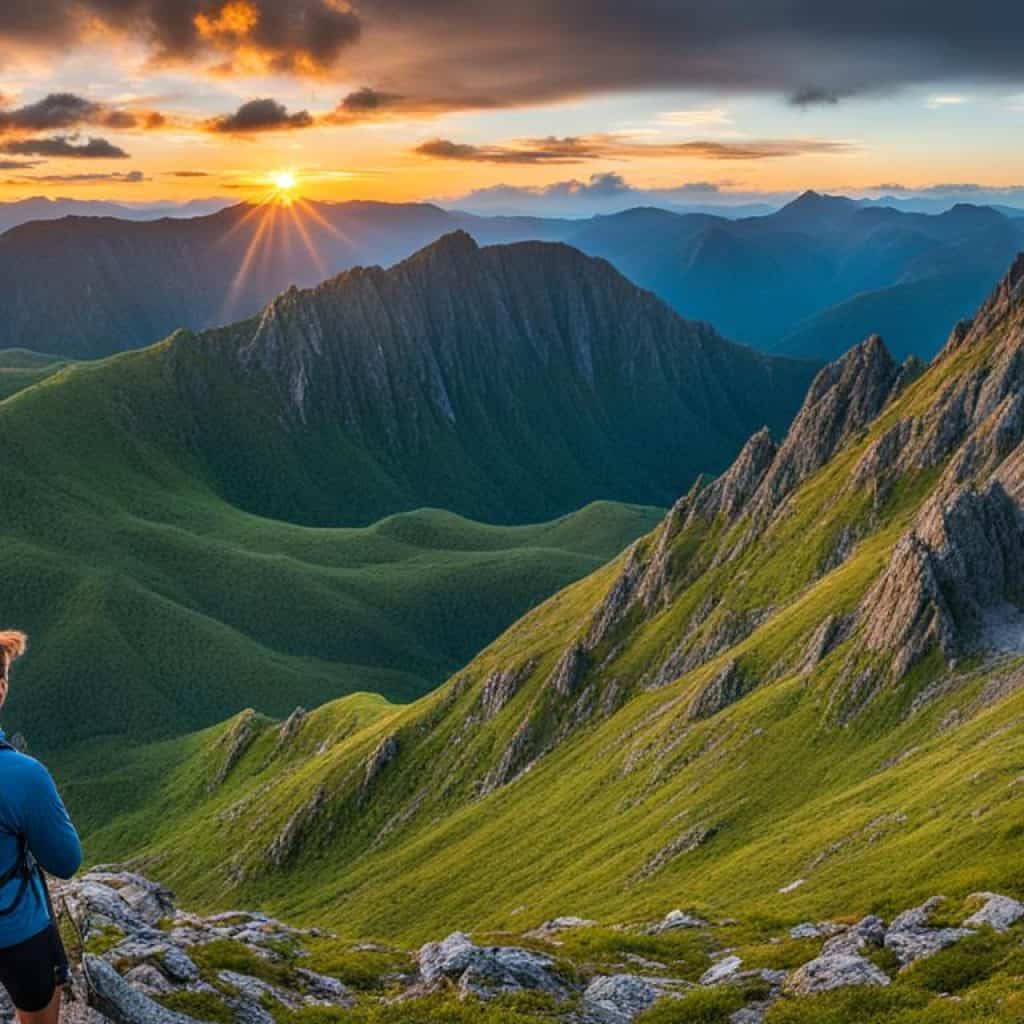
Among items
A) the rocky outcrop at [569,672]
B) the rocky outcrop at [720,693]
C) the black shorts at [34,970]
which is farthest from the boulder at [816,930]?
the rocky outcrop at [569,672]

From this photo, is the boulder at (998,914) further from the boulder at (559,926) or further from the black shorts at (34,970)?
the black shorts at (34,970)

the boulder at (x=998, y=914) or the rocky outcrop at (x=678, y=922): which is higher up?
the boulder at (x=998, y=914)

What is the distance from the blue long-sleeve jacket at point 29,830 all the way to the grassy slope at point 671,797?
39.9m

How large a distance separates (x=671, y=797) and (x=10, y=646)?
99796mm

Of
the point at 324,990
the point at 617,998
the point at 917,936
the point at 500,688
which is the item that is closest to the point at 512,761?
the point at 500,688

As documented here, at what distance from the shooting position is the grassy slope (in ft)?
218

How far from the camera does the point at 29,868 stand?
54.2 feet

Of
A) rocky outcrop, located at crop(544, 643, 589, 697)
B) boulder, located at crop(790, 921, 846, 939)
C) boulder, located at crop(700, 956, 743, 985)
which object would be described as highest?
boulder, located at crop(700, 956, 743, 985)

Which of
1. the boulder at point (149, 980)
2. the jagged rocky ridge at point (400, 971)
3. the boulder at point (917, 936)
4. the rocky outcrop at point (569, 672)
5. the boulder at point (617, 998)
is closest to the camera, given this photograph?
the jagged rocky ridge at point (400, 971)

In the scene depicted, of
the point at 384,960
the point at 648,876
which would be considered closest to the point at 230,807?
the point at 648,876

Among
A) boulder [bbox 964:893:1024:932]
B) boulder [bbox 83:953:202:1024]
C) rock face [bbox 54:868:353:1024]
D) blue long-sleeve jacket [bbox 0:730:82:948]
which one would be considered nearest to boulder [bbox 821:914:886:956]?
boulder [bbox 964:893:1024:932]

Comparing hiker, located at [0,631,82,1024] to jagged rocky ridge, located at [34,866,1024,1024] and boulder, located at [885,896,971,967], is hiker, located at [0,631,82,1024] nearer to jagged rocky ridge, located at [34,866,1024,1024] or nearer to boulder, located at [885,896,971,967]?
jagged rocky ridge, located at [34,866,1024,1024]

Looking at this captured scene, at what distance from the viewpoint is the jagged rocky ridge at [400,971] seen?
94.0ft

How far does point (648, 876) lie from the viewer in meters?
92.4
